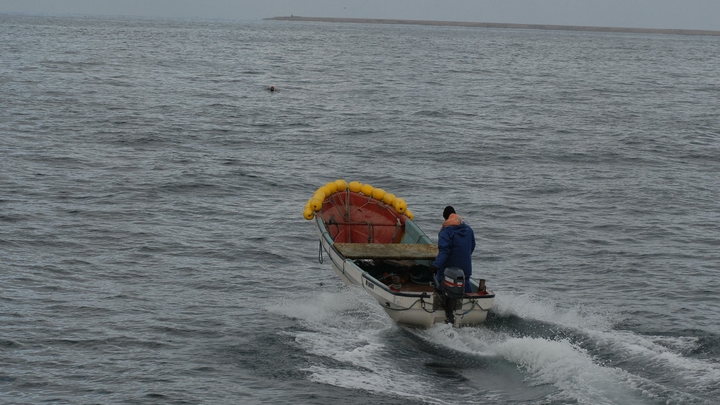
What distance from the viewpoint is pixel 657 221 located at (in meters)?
24.2

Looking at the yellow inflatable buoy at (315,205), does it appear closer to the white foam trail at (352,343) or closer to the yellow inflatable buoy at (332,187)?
the yellow inflatable buoy at (332,187)

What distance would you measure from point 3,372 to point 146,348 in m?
2.24

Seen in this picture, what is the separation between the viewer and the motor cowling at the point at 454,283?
563 inches

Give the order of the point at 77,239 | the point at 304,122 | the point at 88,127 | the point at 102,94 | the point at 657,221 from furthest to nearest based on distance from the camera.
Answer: the point at 102,94 → the point at 304,122 → the point at 88,127 → the point at 657,221 → the point at 77,239

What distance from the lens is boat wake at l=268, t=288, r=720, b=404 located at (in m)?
12.6

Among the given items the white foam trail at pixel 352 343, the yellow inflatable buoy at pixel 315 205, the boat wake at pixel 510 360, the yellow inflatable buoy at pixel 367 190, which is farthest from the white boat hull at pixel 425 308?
the yellow inflatable buoy at pixel 367 190

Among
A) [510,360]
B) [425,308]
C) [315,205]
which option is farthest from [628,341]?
[315,205]

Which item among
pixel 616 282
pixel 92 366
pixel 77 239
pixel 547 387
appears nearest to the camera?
pixel 547 387

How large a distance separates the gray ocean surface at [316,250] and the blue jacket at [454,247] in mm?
1140

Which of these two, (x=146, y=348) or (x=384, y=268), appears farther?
(x=384, y=268)

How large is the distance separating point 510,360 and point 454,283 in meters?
1.55

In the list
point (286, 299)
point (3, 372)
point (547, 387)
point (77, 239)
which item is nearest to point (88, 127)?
point (77, 239)

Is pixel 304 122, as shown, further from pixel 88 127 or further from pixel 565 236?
pixel 565 236

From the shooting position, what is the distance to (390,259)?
56.3 ft
